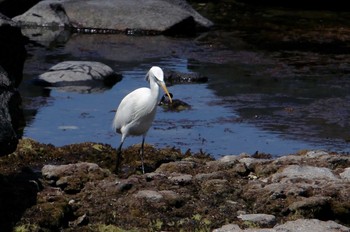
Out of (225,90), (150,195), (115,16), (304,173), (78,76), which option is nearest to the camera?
(150,195)

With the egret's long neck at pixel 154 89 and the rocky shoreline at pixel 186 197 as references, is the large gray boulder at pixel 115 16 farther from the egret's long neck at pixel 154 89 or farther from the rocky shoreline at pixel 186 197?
the rocky shoreline at pixel 186 197

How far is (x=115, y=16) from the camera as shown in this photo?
21391 millimetres

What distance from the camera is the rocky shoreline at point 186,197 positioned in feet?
26.1

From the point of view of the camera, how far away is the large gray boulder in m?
21.2

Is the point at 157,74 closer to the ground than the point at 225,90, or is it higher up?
higher up

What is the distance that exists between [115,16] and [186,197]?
13269mm

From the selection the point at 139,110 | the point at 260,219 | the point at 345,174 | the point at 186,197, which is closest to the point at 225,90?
the point at 139,110

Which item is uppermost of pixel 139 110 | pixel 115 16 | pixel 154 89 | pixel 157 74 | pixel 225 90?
pixel 157 74

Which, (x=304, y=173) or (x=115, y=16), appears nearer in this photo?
(x=304, y=173)

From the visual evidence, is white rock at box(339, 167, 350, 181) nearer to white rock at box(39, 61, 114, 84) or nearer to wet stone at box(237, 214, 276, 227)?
wet stone at box(237, 214, 276, 227)

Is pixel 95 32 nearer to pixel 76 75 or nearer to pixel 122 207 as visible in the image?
pixel 76 75

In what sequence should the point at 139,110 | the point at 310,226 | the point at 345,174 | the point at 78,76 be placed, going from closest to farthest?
the point at 310,226
the point at 345,174
the point at 139,110
the point at 78,76

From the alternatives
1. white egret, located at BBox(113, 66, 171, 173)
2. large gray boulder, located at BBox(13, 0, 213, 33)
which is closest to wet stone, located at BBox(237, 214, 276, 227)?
white egret, located at BBox(113, 66, 171, 173)

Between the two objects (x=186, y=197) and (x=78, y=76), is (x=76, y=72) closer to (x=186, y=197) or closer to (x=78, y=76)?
(x=78, y=76)
